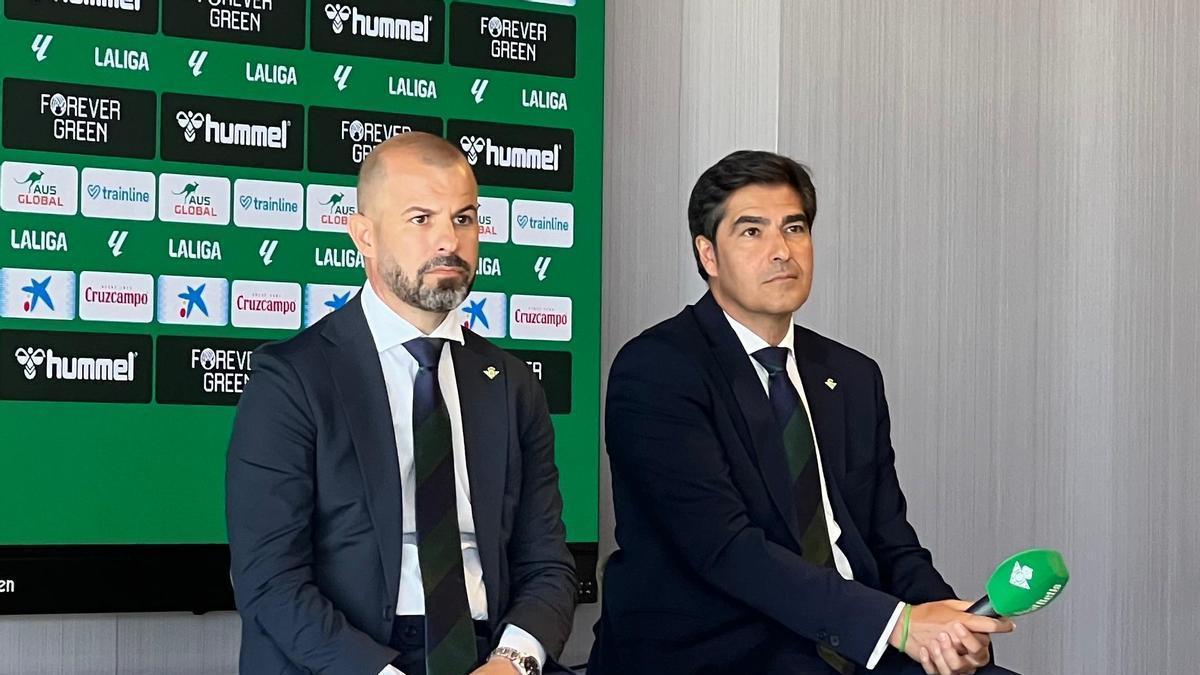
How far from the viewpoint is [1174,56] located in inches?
198

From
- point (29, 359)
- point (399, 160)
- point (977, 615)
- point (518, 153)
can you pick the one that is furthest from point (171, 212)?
point (977, 615)

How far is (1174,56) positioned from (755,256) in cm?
244

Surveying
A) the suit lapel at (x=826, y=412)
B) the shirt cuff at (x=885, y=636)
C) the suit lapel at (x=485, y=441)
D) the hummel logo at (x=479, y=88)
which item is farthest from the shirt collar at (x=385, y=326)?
the hummel logo at (x=479, y=88)

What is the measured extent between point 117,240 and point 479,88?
98 centimetres

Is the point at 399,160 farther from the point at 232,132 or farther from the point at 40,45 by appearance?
the point at 40,45

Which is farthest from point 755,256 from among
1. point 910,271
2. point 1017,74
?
point 1017,74

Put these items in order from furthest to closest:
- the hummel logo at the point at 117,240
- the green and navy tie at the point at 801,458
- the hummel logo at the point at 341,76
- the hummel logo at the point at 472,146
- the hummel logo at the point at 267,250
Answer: the hummel logo at the point at 472,146 → the hummel logo at the point at 341,76 → the hummel logo at the point at 267,250 → the hummel logo at the point at 117,240 → the green and navy tie at the point at 801,458

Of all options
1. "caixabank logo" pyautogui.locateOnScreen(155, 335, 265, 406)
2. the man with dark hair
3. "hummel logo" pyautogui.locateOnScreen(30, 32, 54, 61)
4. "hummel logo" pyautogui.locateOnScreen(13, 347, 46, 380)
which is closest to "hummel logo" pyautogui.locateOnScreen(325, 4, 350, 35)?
"hummel logo" pyautogui.locateOnScreen(30, 32, 54, 61)

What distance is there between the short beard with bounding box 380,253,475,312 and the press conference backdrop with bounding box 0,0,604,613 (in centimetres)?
118

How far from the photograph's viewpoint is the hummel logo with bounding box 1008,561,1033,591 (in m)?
2.65

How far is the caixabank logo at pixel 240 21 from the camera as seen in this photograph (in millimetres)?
3822

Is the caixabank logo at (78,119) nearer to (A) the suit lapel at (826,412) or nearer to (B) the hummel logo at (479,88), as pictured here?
(B) the hummel logo at (479,88)

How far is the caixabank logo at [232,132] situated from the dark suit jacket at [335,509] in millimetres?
1143

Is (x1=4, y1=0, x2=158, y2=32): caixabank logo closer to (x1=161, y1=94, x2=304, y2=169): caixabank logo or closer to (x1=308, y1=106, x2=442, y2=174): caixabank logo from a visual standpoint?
(x1=161, y1=94, x2=304, y2=169): caixabank logo
